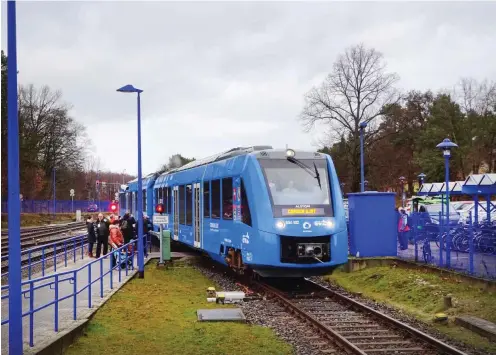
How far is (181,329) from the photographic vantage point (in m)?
10.9

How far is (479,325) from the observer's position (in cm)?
1089

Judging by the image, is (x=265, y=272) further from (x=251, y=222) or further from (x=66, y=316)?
(x=66, y=316)

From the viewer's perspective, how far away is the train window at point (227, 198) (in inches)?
624

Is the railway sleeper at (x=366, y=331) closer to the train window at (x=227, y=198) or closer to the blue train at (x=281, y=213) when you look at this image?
the blue train at (x=281, y=213)

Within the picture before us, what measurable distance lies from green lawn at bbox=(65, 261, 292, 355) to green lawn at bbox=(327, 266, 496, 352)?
3441 mm

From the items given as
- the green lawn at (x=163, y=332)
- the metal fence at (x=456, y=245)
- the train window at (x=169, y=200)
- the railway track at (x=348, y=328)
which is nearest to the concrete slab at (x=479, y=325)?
the railway track at (x=348, y=328)

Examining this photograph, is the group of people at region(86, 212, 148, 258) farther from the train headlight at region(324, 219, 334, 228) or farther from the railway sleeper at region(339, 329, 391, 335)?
the railway sleeper at region(339, 329, 391, 335)

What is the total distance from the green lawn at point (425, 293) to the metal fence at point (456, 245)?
0.63 meters

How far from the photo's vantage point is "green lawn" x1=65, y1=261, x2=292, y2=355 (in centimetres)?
952

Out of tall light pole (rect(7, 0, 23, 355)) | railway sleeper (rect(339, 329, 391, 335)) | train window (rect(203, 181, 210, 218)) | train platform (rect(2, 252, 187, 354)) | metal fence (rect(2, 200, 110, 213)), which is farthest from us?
metal fence (rect(2, 200, 110, 213))

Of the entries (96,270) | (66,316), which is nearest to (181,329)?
(66,316)

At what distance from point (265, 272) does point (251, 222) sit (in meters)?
1.20

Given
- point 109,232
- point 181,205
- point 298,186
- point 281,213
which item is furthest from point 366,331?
point 109,232

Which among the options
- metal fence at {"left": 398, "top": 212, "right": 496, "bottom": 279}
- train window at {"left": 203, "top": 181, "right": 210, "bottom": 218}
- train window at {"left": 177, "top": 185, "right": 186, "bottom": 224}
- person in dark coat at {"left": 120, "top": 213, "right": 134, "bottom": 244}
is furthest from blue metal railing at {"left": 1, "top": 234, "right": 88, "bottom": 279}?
metal fence at {"left": 398, "top": 212, "right": 496, "bottom": 279}
